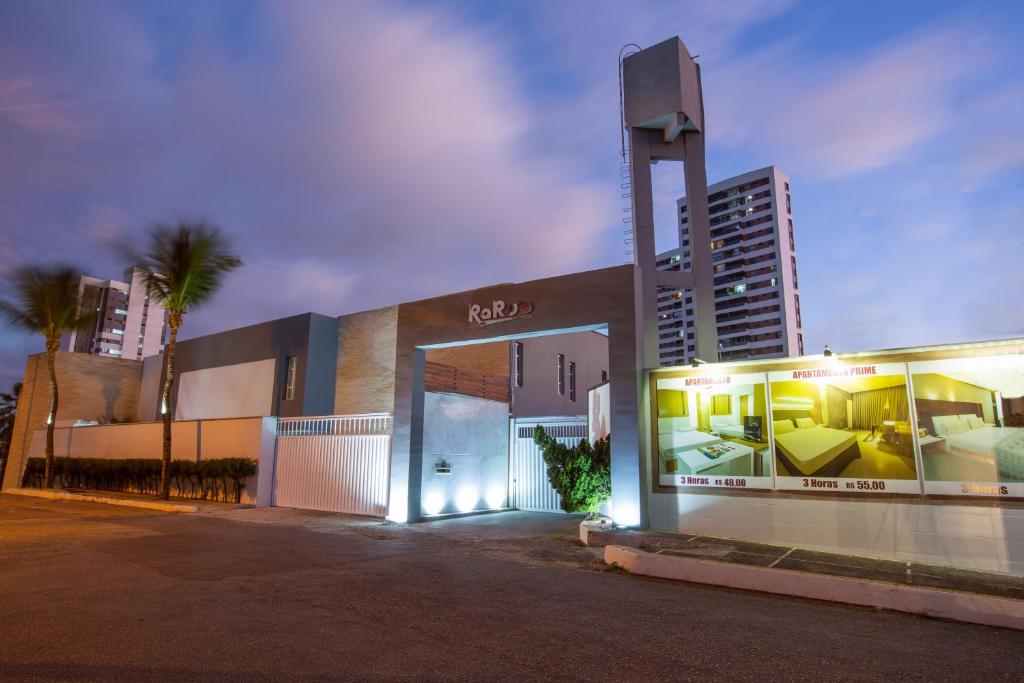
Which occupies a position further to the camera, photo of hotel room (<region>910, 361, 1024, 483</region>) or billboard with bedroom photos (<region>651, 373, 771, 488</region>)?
billboard with bedroom photos (<region>651, 373, 771, 488</region>)

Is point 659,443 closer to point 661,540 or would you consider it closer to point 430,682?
point 661,540

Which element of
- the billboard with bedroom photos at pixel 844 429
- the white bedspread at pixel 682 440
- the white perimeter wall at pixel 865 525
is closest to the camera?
the white perimeter wall at pixel 865 525

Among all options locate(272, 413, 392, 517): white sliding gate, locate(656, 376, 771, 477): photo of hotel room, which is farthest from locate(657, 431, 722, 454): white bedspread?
locate(272, 413, 392, 517): white sliding gate

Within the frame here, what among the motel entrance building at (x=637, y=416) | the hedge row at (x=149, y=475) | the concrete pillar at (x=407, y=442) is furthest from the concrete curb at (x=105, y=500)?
the concrete pillar at (x=407, y=442)

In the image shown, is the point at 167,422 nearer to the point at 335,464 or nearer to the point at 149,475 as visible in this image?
the point at 149,475

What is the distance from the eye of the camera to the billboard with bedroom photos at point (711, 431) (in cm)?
945

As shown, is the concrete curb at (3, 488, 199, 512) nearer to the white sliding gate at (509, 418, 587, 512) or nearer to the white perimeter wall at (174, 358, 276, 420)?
the white perimeter wall at (174, 358, 276, 420)

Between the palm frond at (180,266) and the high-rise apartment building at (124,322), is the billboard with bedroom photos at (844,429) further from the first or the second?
the high-rise apartment building at (124,322)

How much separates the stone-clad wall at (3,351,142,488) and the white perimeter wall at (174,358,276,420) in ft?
18.4

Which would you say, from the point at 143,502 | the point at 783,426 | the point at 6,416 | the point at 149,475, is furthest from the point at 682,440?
the point at 6,416

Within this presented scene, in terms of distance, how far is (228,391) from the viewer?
2509cm

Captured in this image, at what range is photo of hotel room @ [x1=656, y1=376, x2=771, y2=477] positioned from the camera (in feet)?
31.1

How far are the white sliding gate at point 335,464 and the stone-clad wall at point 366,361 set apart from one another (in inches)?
188

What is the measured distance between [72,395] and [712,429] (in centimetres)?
3171
